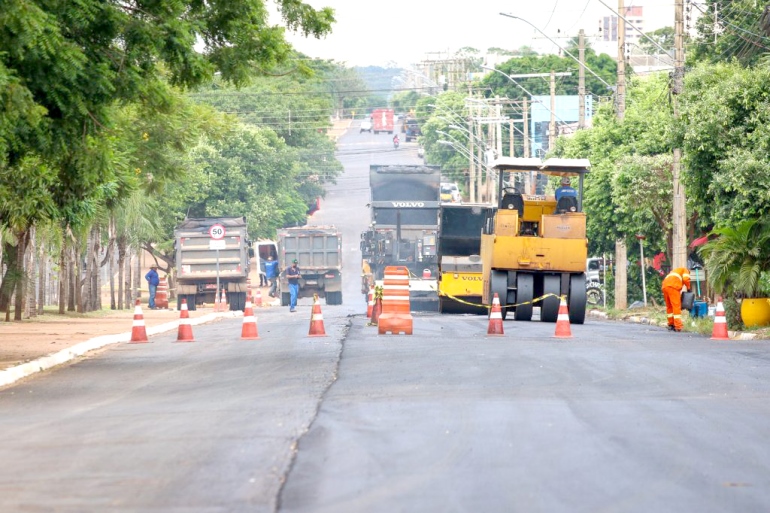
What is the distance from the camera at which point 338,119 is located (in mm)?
193000

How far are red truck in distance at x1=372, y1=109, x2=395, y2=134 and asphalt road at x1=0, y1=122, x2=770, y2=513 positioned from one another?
486 ft

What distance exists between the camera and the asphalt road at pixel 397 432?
788 centimetres

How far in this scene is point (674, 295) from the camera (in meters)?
27.2

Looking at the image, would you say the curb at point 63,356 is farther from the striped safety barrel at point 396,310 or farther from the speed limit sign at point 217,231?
the speed limit sign at point 217,231

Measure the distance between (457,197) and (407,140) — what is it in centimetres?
6517

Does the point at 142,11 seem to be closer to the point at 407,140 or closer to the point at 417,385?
the point at 417,385

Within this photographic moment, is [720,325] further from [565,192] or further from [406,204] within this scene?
[406,204]

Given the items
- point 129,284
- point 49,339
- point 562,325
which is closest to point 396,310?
point 562,325

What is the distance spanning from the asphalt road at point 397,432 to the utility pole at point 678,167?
1347 centimetres

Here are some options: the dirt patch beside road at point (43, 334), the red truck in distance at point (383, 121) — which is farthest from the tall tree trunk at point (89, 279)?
the red truck in distance at point (383, 121)

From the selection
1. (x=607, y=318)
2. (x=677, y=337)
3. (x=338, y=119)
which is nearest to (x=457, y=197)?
(x=607, y=318)

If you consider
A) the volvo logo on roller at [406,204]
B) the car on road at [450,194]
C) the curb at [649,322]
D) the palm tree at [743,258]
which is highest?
the car on road at [450,194]

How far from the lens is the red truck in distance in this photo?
544 ft

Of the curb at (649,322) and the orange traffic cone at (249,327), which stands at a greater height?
the orange traffic cone at (249,327)
